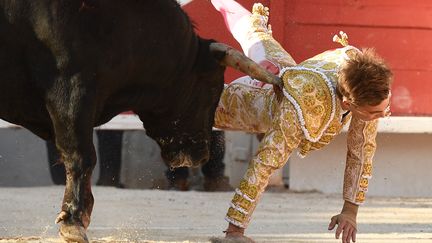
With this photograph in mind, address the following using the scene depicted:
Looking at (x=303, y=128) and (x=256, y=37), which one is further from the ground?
(x=256, y=37)

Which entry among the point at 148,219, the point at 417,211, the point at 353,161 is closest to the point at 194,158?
the point at 353,161

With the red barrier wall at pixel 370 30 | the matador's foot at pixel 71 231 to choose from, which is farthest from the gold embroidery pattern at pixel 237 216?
the red barrier wall at pixel 370 30

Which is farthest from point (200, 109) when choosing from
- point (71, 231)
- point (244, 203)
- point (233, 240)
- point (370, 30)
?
point (370, 30)

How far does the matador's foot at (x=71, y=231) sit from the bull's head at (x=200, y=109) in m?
0.64

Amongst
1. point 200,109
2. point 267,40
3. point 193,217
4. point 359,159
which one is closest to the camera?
point 200,109

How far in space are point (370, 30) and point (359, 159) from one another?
2.77 metres

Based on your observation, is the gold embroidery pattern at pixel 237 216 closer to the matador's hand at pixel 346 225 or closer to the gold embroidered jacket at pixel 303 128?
the gold embroidered jacket at pixel 303 128

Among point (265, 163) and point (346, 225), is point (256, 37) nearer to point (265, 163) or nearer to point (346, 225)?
point (265, 163)

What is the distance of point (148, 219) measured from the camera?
5.14 meters

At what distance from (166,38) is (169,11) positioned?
8 centimetres

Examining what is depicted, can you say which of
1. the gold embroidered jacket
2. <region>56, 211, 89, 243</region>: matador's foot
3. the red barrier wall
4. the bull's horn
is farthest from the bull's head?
the red barrier wall

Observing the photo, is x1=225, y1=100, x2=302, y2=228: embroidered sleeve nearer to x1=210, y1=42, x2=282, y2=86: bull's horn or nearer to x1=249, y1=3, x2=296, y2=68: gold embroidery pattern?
x1=210, y1=42, x2=282, y2=86: bull's horn

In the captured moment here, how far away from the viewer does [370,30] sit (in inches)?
258

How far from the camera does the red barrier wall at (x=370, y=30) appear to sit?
650cm
